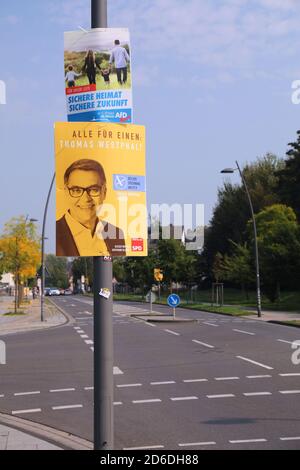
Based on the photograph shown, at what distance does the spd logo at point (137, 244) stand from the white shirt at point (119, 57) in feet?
5.09

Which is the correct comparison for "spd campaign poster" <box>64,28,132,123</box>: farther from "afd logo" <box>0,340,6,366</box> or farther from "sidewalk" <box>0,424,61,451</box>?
"afd logo" <box>0,340,6,366</box>

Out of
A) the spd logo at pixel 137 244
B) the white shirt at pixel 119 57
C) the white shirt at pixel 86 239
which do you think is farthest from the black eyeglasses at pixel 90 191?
the white shirt at pixel 119 57

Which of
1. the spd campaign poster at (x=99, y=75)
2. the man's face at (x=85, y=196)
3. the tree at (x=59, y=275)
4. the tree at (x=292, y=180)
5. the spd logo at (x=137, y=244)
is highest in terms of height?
the tree at (x=292, y=180)

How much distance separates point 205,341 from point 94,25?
16.6 metres

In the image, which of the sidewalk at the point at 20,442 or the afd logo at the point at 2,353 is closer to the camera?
the sidewalk at the point at 20,442

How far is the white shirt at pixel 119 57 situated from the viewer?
5.96m

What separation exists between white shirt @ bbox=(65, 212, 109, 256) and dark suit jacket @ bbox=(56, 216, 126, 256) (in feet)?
0.11

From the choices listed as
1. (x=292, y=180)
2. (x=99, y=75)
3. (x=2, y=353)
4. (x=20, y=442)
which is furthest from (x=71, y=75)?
(x=292, y=180)

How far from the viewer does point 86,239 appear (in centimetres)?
580

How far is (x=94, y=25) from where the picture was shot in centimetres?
588

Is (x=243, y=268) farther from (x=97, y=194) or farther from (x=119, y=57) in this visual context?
(x=97, y=194)

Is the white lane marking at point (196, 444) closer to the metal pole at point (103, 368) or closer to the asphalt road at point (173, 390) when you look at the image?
the asphalt road at point (173, 390)
